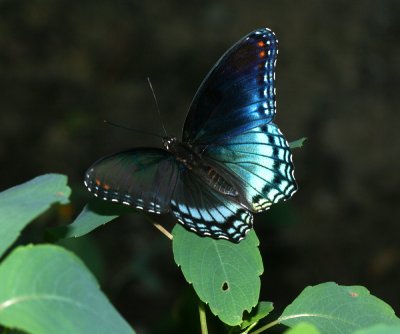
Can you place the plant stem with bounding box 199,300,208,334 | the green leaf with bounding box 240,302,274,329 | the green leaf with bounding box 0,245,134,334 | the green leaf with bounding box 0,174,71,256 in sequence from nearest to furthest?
the green leaf with bounding box 0,245,134,334 → the green leaf with bounding box 0,174,71,256 → the plant stem with bounding box 199,300,208,334 → the green leaf with bounding box 240,302,274,329

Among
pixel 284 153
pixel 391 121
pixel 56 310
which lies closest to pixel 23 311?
pixel 56 310

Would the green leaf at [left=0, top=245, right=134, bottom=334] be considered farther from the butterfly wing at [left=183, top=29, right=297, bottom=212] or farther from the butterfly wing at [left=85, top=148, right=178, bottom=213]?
the butterfly wing at [left=183, top=29, right=297, bottom=212]

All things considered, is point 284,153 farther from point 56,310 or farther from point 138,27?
point 138,27

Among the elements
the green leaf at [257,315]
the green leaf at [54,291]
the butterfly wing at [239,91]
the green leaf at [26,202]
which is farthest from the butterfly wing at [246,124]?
the green leaf at [54,291]

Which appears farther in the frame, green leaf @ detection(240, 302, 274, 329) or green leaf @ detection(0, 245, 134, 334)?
green leaf @ detection(240, 302, 274, 329)

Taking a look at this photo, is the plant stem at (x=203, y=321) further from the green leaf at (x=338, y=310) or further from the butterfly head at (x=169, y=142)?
the butterfly head at (x=169, y=142)

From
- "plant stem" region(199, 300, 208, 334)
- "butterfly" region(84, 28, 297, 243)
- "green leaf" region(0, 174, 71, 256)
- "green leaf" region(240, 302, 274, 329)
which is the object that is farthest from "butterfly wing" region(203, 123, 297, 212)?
"green leaf" region(0, 174, 71, 256)
